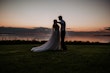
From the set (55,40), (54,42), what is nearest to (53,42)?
(54,42)

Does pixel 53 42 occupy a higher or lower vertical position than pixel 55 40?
lower

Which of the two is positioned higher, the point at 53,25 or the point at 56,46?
the point at 53,25

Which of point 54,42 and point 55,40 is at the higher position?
point 55,40

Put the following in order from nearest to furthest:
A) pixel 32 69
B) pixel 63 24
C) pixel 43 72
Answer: pixel 43 72
pixel 32 69
pixel 63 24

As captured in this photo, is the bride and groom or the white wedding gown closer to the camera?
the bride and groom

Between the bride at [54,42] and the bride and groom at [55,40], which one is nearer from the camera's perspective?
the bride and groom at [55,40]

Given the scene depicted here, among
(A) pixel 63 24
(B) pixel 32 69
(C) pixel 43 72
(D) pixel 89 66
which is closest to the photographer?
(C) pixel 43 72

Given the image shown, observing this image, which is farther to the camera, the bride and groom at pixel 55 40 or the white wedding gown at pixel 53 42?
the white wedding gown at pixel 53 42

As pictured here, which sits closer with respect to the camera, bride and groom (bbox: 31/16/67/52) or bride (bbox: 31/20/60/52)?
bride and groom (bbox: 31/16/67/52)

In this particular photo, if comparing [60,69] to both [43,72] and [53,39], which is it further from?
[53,39]

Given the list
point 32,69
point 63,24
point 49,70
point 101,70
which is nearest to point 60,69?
point 49,70

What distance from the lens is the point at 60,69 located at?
7.58 meters

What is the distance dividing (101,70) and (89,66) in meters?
0.78

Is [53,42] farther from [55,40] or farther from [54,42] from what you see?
[55,40]
